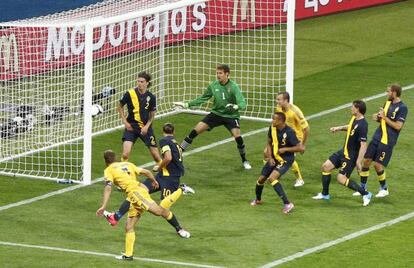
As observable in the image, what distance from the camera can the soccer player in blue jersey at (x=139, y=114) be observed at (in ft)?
85.3

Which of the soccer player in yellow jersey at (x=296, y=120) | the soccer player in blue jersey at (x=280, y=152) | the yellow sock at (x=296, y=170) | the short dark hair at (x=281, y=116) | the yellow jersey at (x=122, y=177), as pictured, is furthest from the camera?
the yellow sock at (x=296, y=170)

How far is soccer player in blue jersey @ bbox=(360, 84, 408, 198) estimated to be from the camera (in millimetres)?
25156

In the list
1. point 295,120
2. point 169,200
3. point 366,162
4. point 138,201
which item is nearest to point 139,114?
point 295,120

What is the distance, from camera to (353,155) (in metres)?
24.8

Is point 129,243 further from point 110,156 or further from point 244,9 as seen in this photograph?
point 244,9

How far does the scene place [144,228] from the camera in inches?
930

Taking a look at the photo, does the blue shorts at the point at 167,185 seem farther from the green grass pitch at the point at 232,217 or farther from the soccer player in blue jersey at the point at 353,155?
the soccer player in blue jersey at the point at 353,155

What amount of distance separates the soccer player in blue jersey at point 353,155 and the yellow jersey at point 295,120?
3.01ft

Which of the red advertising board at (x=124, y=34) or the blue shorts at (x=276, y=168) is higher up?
the blue shorts at (x=276, y=168)

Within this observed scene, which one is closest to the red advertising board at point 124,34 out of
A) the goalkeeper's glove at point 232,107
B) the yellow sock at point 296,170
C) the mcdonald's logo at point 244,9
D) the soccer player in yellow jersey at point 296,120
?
the mcdonald's logo at point 244,9

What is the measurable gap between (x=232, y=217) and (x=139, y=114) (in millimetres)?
3031

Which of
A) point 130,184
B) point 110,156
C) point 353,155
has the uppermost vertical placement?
point 110,156

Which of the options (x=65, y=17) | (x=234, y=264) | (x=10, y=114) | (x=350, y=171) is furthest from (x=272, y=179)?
(x=65, y=17)

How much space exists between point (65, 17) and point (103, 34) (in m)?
1.10
